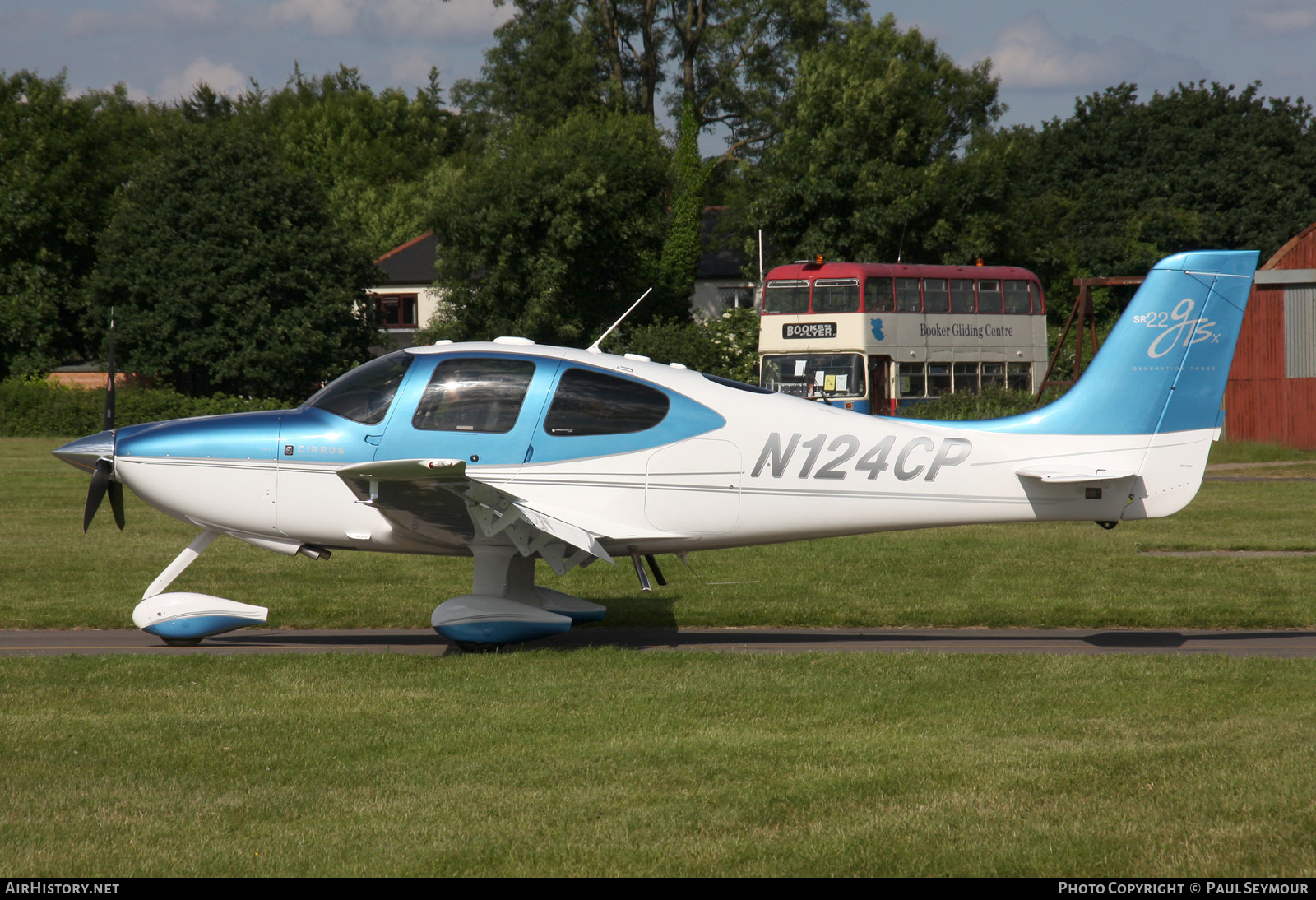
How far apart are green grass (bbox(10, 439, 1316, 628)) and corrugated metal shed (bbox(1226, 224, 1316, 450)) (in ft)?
50.5

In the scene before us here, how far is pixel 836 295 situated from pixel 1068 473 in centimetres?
2424

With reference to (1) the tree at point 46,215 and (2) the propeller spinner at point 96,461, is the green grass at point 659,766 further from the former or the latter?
(1) the tree at point 46,215

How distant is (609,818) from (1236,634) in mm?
6834

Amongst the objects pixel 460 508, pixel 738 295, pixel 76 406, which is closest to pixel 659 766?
pixel 460 508

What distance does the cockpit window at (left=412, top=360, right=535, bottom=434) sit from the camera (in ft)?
29.2

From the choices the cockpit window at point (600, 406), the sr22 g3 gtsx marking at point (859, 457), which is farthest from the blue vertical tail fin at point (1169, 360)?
the cockpit window at point (600, 406)

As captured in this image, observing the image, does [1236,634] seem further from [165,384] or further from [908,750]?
[165,384]

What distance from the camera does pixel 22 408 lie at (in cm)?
4178

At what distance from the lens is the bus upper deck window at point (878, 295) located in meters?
32.4

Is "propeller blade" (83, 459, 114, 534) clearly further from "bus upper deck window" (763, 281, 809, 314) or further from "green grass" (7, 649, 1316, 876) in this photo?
"bus upper deck window" (763, 281, 809, 314)

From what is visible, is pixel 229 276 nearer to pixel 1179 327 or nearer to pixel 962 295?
pixel 962 295

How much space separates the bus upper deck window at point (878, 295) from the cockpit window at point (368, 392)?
24.7 metres

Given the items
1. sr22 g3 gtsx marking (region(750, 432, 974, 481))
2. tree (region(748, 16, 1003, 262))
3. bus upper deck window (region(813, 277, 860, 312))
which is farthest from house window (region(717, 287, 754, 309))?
sr22 g3 gtsx marking (region(750, 432, 974, 481))

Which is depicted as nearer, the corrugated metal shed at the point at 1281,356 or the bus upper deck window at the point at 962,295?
the corrugated metal shed at the point at 1281,356
